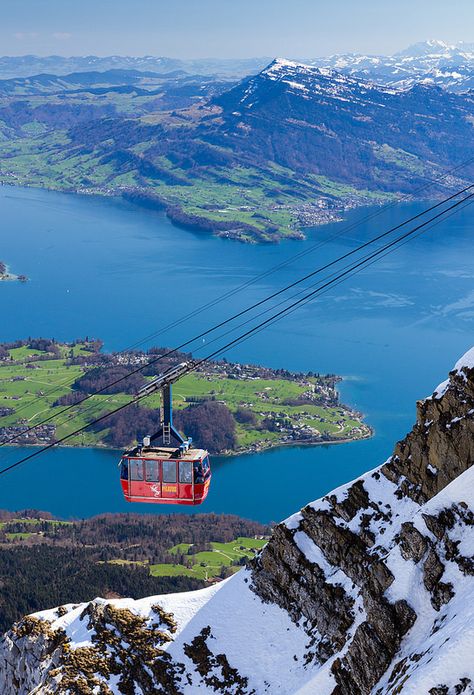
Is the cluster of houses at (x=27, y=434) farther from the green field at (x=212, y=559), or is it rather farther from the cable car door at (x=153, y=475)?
the cable car door at (x=153, y=475)

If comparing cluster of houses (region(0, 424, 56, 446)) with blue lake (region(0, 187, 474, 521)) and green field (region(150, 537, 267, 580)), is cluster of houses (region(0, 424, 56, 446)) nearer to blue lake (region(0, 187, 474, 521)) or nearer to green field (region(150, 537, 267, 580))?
blue lake (region(0, 187, 474, 521))

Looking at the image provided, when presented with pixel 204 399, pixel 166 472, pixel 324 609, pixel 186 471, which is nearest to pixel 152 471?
pixel 166 472

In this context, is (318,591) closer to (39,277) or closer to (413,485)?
(413,485)

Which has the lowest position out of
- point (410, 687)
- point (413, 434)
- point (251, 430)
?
point (251, 430)

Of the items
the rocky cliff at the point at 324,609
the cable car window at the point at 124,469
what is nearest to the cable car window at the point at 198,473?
the cable car window at the point at 124,469

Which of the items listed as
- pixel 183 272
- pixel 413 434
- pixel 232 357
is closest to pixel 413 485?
pixel 413 434

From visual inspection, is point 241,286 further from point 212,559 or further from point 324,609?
point 324,609
